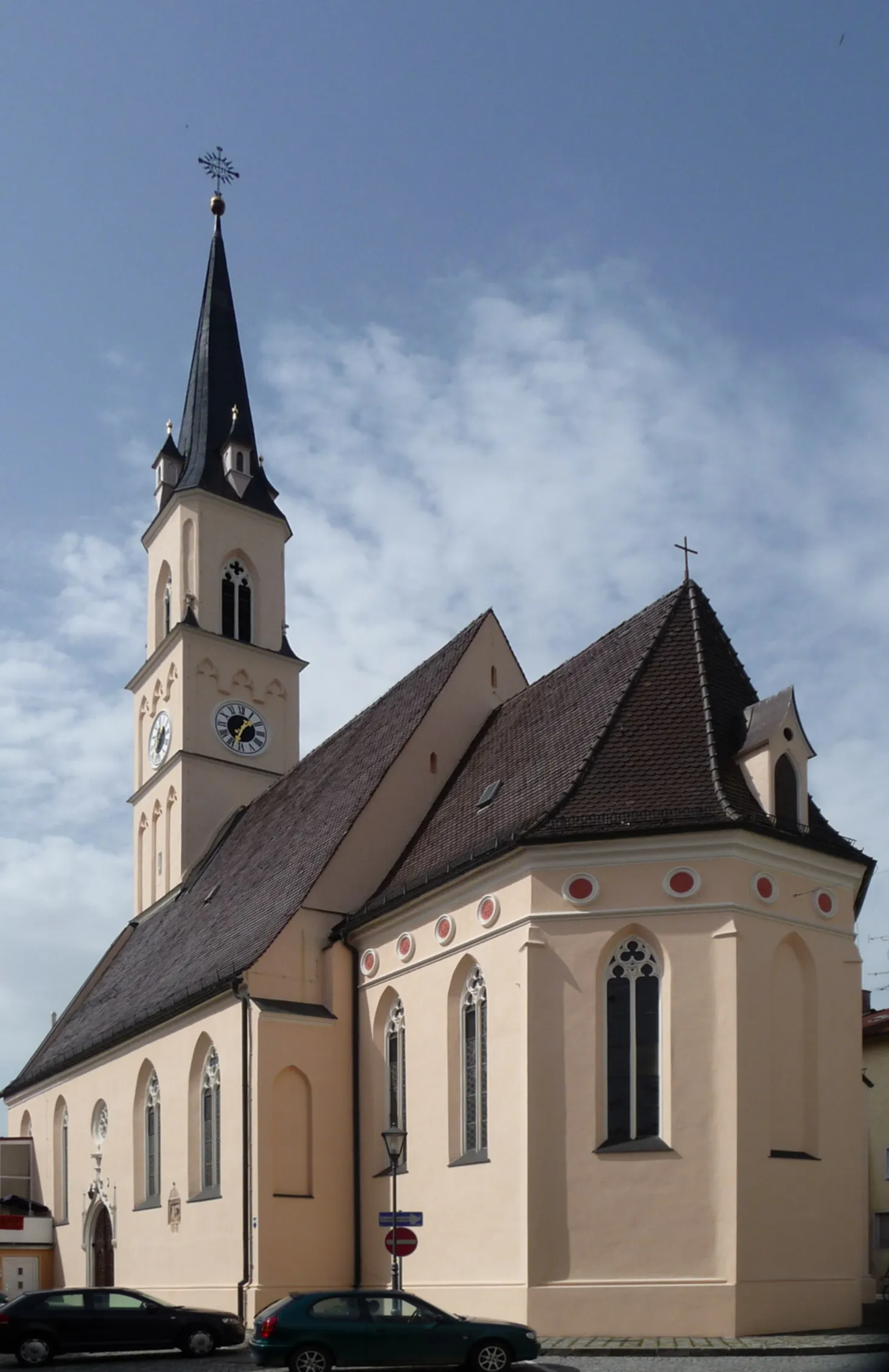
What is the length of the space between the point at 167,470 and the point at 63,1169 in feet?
63.5

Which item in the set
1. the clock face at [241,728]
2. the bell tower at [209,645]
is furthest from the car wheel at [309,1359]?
the clock face at [241,728]

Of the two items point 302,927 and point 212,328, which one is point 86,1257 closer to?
point 302,927

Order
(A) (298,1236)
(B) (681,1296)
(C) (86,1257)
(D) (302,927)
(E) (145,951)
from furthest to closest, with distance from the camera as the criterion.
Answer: (E) (145,951), (C) (86,1257), (D) (302,927), (A) (298,1236), (B) (681,1296)

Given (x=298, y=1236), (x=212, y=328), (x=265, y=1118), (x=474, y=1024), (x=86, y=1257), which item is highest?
(x=212, y=328)

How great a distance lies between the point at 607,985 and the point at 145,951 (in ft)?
65.1

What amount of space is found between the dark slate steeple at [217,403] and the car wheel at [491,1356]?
3006cm

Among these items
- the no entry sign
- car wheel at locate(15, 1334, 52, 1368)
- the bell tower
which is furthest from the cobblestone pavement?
the bell tower

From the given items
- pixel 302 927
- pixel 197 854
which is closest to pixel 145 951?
pixel 197 854

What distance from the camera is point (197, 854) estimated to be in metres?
40.8

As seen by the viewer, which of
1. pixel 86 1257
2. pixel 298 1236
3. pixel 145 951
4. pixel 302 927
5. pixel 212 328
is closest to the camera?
pixel 298 1236

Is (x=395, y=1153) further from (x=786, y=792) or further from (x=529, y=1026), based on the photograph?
(x=786, y=792)

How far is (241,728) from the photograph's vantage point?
42531 mm

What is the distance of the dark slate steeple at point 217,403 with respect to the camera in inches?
1761

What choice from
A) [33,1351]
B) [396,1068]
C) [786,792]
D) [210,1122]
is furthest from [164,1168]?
[786,792]
